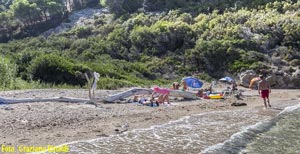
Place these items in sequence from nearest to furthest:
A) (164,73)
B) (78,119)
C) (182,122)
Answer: (78,119)
(182,122)
(164,73)

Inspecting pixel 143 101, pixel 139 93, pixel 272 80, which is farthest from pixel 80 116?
pixel 272 80

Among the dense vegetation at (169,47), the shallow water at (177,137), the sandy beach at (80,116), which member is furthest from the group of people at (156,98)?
the dense vegetation at (169,47)

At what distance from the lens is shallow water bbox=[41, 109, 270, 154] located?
35.2 feet

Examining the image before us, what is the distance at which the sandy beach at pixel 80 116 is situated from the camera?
37.7 feet

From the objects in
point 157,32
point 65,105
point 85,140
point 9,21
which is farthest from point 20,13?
point 85,140

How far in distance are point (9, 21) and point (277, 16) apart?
1627 inches

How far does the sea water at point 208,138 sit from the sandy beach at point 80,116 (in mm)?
669

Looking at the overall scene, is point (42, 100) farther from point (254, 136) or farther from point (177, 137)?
point (254, 136)

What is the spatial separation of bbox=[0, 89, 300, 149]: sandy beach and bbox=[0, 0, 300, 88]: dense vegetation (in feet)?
26.7

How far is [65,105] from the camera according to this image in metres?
16.4

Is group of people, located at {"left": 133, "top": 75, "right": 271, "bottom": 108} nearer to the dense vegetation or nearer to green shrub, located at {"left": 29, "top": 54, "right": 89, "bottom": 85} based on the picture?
the dense vegetation

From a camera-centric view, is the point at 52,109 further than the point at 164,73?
No

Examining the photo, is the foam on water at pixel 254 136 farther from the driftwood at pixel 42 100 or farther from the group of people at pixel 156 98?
the driftwood at pixel 42 100

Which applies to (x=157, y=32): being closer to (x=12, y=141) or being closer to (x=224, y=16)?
(x=224, y=16)
